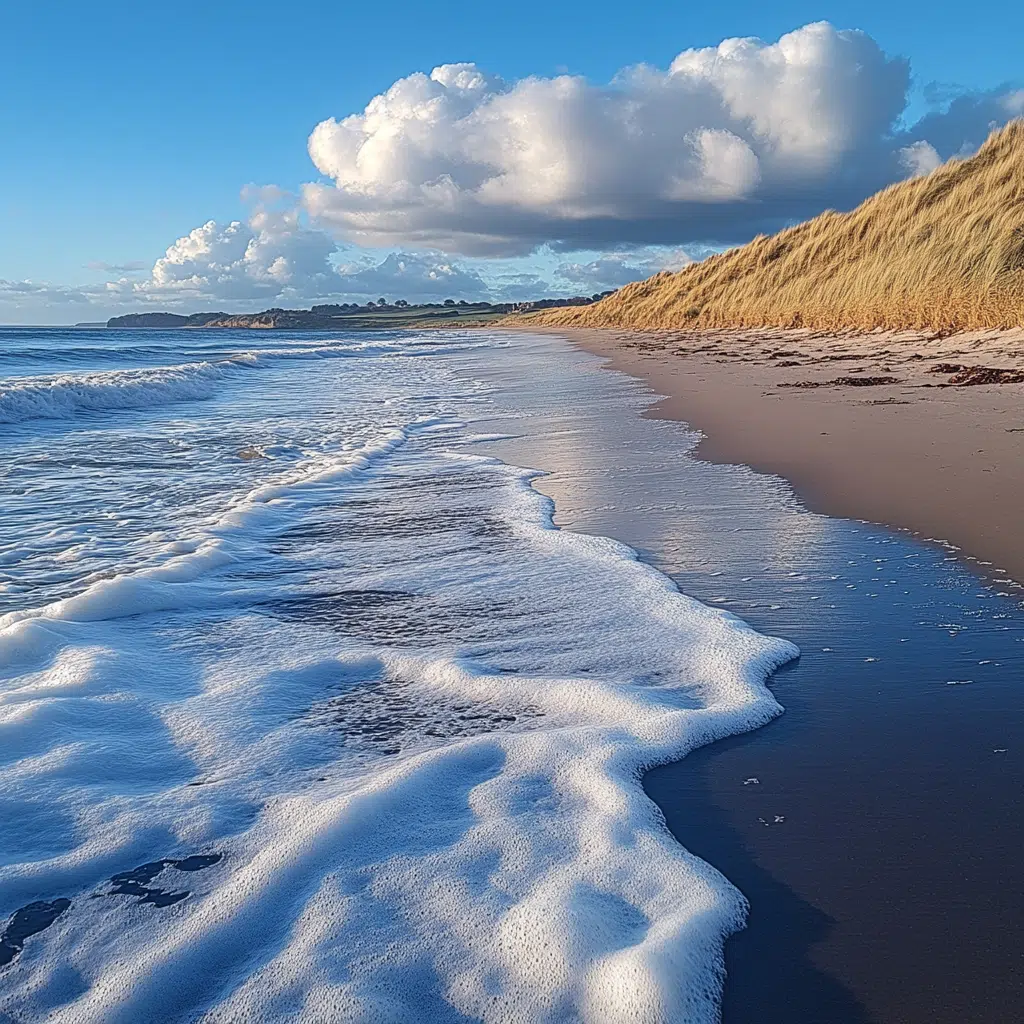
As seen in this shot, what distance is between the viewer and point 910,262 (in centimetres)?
1520

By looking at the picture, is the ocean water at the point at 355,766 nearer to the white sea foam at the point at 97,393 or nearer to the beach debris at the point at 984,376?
the beach debris at the point at 984,376

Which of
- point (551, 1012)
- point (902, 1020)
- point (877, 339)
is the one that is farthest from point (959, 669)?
point (877, 339)

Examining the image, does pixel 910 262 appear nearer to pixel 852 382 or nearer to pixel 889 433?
Answer: pixel 852 382

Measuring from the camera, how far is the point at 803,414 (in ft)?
23.0

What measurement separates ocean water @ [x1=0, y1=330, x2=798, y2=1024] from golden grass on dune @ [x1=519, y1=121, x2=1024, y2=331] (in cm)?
1016

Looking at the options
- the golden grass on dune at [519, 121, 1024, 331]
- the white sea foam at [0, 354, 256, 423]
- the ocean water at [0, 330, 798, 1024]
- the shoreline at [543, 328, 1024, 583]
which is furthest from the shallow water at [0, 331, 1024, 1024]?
the golden grass on dune at [519, 121, 1024, 331]

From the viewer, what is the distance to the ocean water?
131 cm

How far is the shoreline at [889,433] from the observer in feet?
12.0

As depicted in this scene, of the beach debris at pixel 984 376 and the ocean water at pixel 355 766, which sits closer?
the ocean water at pixel 355 766

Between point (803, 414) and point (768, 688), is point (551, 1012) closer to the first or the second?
point (768, 688)

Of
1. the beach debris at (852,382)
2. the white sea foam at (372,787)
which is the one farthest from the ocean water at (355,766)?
the beach debris at (852,382)

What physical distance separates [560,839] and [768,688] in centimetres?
80

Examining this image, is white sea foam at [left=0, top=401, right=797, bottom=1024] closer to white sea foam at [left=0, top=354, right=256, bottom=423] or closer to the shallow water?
the shallow water

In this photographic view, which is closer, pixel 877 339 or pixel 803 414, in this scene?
pixel 803 414
